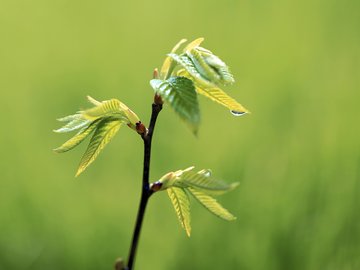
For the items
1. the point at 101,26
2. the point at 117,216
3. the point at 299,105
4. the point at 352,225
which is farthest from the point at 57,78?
the point at 352,225

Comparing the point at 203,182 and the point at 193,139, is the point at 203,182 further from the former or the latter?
the point at 193,139

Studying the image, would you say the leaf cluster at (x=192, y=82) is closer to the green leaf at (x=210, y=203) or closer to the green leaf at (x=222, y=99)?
the green leaf at (x=222, y=99)

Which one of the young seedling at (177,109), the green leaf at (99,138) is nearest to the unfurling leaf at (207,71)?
the young seedling at (177,109)

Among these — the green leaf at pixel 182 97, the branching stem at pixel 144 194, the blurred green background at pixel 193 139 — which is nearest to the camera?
the green leaf at pixel 182 97

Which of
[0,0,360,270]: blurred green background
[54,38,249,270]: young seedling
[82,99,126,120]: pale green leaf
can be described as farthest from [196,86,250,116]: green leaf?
[0,0,360,270]: blurred green background

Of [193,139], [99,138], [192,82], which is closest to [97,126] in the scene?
[99,138]

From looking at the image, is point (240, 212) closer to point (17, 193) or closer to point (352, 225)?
point (352, 225)
